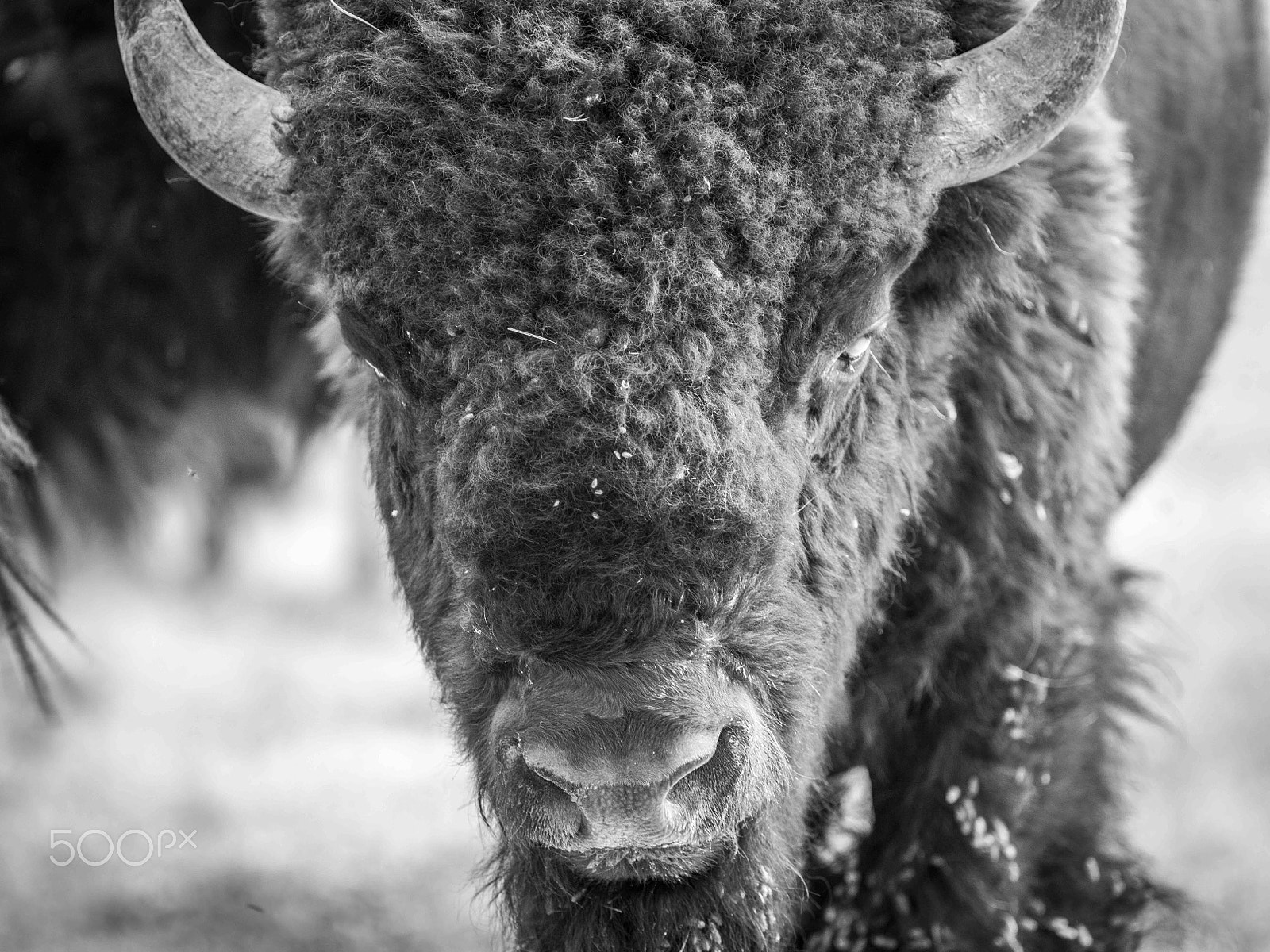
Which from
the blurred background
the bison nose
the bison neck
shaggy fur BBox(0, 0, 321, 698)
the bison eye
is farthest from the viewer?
the blurred background

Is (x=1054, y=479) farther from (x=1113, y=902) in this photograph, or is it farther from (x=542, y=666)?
(x=542, y=666)

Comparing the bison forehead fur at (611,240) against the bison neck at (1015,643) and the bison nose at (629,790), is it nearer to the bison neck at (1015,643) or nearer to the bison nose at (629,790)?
the bison nose at (629,790)

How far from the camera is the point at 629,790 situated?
2410 millimetres

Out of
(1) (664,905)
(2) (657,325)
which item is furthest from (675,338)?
(1) (664,905)

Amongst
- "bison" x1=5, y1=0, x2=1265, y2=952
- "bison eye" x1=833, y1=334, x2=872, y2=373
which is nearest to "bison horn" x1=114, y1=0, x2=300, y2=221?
"bison" x1=5, y1=0, x2=1265, y2=952

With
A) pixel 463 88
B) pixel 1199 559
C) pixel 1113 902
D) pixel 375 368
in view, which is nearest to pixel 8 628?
pixel 375 368

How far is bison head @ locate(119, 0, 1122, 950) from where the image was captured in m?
2.47

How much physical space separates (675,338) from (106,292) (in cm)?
341

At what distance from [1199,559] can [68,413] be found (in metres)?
6.19

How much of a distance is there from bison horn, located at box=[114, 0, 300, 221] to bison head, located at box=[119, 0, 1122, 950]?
3.2 inches

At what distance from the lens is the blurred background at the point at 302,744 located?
215 inches

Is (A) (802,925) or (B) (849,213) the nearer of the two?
(B) (849,213)

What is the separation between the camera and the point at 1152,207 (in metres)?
4.44

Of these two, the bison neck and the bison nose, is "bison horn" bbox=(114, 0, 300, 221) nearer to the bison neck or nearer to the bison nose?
the bison nose
